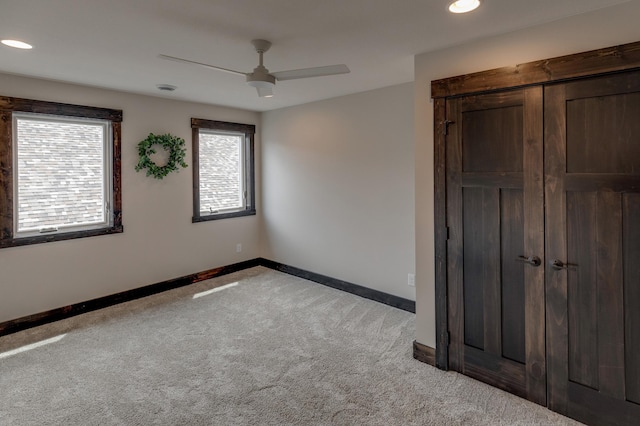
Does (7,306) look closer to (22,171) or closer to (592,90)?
(22,171)

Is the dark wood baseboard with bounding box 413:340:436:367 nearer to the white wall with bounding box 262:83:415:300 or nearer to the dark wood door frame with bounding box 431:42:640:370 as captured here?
the dark wood door frame with bounding box 431:42:640:370

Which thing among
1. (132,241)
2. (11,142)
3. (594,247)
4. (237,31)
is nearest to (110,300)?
(132,241)

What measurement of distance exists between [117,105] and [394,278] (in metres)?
3.78

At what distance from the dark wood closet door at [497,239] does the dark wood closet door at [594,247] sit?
8 centimetres

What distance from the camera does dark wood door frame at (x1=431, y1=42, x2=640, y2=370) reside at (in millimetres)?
1990

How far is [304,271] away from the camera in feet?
17.0

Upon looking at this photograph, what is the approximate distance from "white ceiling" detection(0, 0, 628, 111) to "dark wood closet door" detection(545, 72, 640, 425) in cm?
60

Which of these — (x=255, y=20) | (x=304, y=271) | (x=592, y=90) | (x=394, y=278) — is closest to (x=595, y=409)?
(x=592, y=90)

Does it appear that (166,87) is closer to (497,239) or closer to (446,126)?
(446,126)

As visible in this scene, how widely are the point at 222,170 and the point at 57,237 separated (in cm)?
226

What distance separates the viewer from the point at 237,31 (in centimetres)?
240

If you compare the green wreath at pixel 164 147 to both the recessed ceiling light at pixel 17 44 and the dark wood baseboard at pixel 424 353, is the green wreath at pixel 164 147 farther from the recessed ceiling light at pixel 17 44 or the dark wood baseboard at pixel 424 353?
the dark wood baseboard at pixel 424 353

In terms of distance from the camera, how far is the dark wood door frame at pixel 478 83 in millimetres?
1990

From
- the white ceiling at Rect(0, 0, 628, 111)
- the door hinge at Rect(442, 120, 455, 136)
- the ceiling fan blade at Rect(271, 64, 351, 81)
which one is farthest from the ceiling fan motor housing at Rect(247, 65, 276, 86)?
the door hinge at Rect(442, 120, 455, 136)
